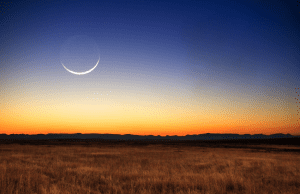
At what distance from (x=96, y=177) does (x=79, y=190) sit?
3.11m

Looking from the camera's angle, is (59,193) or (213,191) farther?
(213,191)

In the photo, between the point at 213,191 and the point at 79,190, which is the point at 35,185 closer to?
the point at 79,190

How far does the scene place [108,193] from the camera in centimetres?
817

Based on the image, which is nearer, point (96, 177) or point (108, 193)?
point (108, 193)

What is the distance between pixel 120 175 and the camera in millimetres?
11617

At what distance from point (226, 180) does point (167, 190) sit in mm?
3542

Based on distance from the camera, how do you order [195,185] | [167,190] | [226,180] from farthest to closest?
[226,180], [195,185], [167,190]

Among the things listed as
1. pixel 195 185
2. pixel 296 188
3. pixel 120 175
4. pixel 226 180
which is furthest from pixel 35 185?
pixel 296 188

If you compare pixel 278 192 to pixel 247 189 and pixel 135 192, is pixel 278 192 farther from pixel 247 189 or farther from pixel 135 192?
A: pixel 135 192

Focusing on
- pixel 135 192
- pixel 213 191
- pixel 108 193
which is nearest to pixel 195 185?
pixel 213 191

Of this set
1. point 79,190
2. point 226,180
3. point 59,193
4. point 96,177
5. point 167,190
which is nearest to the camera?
point 59,193

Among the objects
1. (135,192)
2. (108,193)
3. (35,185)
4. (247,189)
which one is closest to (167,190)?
(135,192)

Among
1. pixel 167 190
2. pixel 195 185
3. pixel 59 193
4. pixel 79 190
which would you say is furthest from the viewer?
pixel 195 185

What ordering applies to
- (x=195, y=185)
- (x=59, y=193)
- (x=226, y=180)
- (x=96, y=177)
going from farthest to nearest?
(x=96, y=177) → (x=226, y=180) → (x=195, y=185) → (x=59, y=193)
